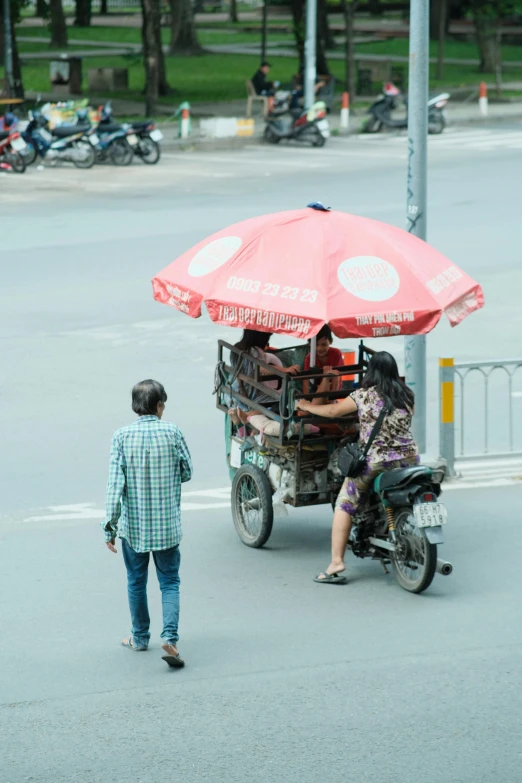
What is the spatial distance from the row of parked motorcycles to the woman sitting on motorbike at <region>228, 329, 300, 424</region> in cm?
1882

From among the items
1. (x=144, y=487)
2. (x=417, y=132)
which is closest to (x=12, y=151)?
(x=417, y=132)

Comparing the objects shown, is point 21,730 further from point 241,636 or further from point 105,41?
point 105,41

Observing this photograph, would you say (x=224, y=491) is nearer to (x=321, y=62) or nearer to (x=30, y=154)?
(x=30, y=154)

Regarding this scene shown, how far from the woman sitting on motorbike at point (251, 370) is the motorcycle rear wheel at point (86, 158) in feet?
63.6

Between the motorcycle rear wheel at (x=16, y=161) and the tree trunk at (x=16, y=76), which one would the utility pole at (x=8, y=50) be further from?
the motorcycle rear wheel at (x=16, y=161)

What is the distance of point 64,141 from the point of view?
26859 mm

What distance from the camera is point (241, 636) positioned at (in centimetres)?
673

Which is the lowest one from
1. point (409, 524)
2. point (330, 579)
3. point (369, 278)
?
point (330, 579)

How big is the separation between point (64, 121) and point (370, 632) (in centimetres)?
2218

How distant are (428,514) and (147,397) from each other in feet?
5.82

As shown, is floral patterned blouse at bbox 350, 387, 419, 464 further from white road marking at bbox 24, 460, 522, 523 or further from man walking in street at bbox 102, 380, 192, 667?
white road marking at bbox 24, 460, 522, 523

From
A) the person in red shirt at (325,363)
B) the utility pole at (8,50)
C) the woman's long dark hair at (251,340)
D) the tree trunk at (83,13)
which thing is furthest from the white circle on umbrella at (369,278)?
the tree trunk at (83,13)

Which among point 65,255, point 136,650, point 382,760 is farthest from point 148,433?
point 65,255

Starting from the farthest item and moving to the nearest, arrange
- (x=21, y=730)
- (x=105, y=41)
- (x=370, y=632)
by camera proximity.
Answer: (x=105, y=41) < (x=370, y=632) < (x=21, y=730)
